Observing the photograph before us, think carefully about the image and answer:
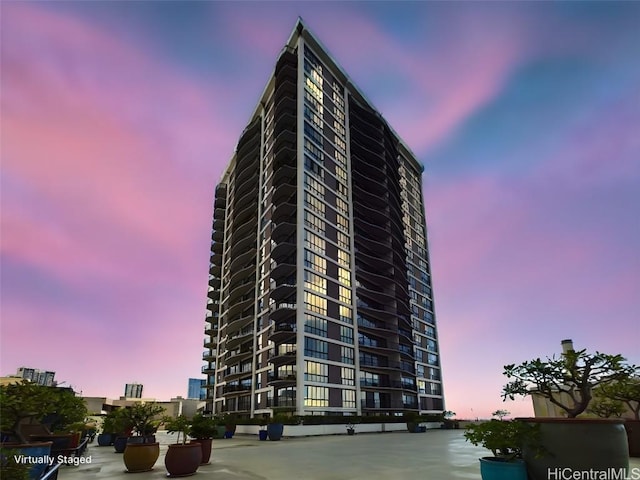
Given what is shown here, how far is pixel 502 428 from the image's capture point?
939cm

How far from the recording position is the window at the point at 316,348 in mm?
47691

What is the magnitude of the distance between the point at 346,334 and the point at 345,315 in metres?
2.68

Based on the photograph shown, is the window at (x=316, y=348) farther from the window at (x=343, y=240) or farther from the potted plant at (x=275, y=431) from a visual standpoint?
the window at (x=343, y=240)

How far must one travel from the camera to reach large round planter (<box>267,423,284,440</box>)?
3344 cm

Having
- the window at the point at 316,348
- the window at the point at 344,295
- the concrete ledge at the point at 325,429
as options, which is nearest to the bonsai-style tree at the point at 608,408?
the concrete ledge at the point at 325,429

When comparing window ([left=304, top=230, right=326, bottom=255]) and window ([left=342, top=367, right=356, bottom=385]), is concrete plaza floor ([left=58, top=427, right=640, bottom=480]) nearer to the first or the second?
window ([left=342, top=367, right=356, bottom=385])

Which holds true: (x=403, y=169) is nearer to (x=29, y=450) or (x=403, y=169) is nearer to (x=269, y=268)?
(x=269, y=268)

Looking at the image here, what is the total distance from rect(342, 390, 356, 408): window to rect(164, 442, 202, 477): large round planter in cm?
4067

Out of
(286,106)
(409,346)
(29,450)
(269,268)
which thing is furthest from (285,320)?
(29,450)

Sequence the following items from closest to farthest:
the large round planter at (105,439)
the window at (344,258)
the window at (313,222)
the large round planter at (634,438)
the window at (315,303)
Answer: the large round planter at (634,438)
the large round planter at (105,439)
the window at (315,303)
the window at (313,222)
the window at (344,258)

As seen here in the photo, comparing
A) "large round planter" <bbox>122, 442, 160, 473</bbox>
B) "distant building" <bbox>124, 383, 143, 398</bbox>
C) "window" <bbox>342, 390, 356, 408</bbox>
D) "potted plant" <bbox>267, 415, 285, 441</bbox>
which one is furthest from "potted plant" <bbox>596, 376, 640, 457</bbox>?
"distant building" <bbox>124, 383, 143, 398</bbox>

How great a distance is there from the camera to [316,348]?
161ft

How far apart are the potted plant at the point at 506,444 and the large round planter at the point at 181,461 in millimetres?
8877

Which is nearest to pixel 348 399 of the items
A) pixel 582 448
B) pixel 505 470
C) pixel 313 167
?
pixel 313 167
